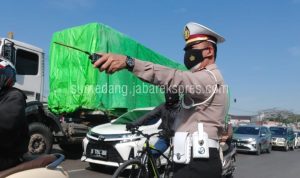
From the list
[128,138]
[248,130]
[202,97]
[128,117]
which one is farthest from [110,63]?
[248,130]

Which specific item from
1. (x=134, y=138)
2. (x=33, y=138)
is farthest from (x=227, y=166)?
(x=33, y=138)

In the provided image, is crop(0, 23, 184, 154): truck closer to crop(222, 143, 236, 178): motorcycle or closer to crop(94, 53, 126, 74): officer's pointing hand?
crop(222, 143, 236, 178): motorcycle

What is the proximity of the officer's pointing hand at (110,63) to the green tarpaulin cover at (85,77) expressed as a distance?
962 cm

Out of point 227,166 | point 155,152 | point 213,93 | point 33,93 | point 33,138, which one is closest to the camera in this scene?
point 213,93

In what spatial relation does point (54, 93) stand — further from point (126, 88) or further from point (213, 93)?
point (213, 93)

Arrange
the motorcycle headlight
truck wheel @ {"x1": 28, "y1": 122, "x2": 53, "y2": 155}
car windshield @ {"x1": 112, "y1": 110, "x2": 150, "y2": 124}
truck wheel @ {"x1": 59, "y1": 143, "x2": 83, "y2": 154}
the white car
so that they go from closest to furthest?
the white car < the motorcycle headlight < truck wheel @ {"x1": 28, "y1": 122, "x2": 53, "y2": 155} < car windshield @ {"x1": 112, "y1": 110, "x2": 150, "y2": 124} < truck wheel @ {"x1": 59, "y1": 143, "x2": 83, "y2": 154}

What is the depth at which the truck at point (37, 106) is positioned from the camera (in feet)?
32.5

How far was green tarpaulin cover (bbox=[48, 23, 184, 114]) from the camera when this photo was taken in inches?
476

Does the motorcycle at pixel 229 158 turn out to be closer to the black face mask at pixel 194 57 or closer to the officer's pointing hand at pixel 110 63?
the black face mask at pixel 194 57

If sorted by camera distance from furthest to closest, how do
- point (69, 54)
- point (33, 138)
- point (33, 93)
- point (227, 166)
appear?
point (69, 54) → point (33, 93) → point (33, 138) → point (227, 166)

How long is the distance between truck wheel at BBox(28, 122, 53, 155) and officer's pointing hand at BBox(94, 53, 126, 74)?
314 inches

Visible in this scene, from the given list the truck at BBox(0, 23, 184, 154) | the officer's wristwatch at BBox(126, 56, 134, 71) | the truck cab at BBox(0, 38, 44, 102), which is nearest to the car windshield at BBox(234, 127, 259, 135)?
the truck at BBox(0, 23, 184, 154)

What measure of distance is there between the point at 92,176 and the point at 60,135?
6.72ft

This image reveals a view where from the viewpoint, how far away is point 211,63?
2.75 meters
